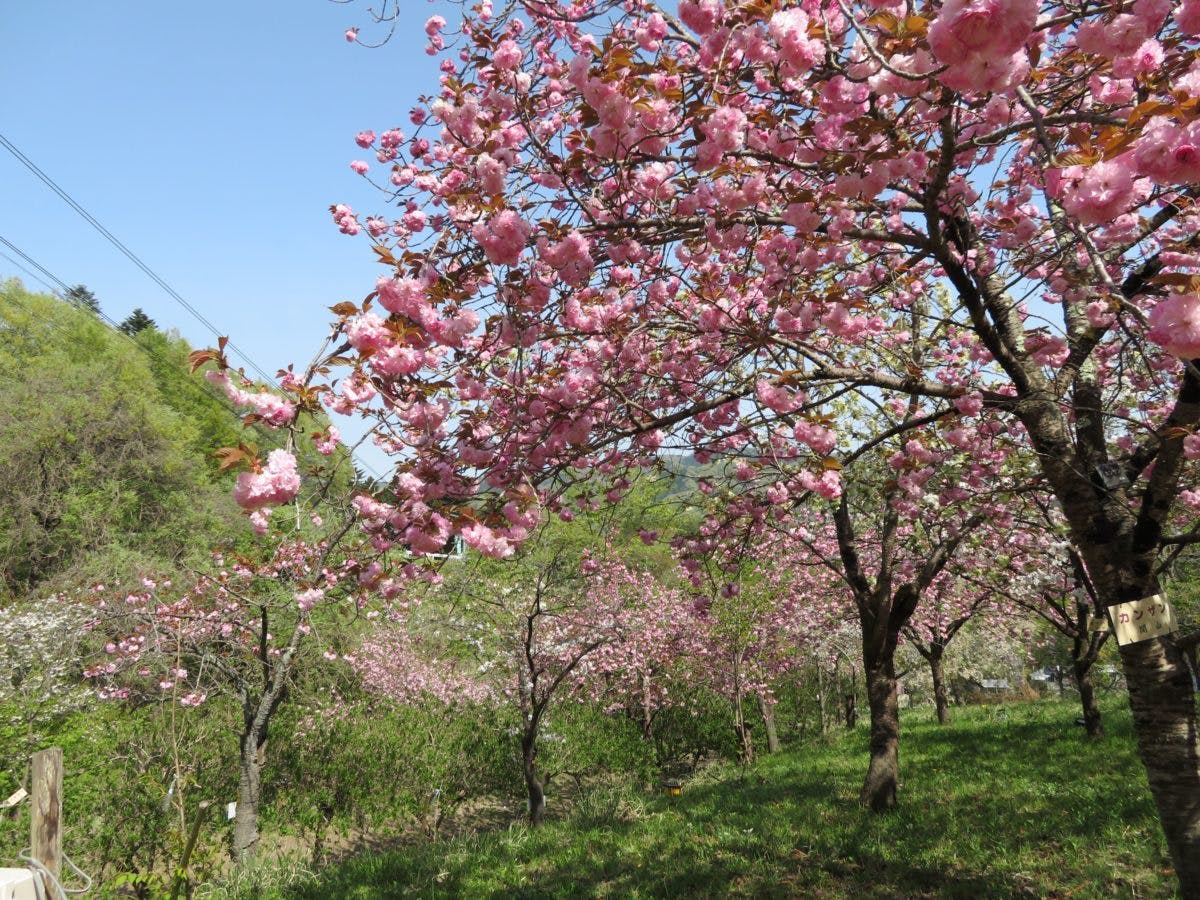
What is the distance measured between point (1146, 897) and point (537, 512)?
3992 millimetres

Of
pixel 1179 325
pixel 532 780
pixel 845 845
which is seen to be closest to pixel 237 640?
pixel 532 780

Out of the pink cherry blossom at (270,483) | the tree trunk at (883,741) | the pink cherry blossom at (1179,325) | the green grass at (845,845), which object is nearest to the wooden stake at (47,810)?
the pink cherry blossom at (270,483)

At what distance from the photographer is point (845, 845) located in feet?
16.7

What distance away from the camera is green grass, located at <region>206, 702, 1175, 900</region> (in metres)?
4.34

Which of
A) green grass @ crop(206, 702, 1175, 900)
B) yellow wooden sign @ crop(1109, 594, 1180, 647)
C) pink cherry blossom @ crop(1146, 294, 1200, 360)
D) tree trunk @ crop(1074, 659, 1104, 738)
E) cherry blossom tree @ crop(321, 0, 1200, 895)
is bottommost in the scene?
green grass @ crop(206, 702, 1175, 900)

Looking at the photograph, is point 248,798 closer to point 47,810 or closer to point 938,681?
point 47,810

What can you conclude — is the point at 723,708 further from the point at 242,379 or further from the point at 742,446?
the point at 242,379

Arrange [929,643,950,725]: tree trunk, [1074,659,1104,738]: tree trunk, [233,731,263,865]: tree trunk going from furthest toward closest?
[929,643,950,725]: tree trunk, [1074,659,1104,738]: tree trunk, [233,731,263,865]: tree trunk

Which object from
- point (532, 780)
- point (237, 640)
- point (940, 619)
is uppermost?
point (237, 640)

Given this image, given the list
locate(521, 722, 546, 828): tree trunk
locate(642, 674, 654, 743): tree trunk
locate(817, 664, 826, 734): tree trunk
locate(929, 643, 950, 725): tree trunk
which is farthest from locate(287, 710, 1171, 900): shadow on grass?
locate(817, 664, 826, 734): tree trunk

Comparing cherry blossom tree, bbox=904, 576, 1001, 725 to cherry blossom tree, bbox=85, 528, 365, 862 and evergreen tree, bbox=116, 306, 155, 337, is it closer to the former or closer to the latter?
cherry blossom tree, bbox=85, 528, 365, 862

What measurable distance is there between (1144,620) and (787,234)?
2447 millimetres

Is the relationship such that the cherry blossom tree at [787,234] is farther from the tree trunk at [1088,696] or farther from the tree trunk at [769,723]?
the tree trunk at [769,723]

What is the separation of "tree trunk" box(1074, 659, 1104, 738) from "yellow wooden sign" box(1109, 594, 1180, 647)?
641 cm
